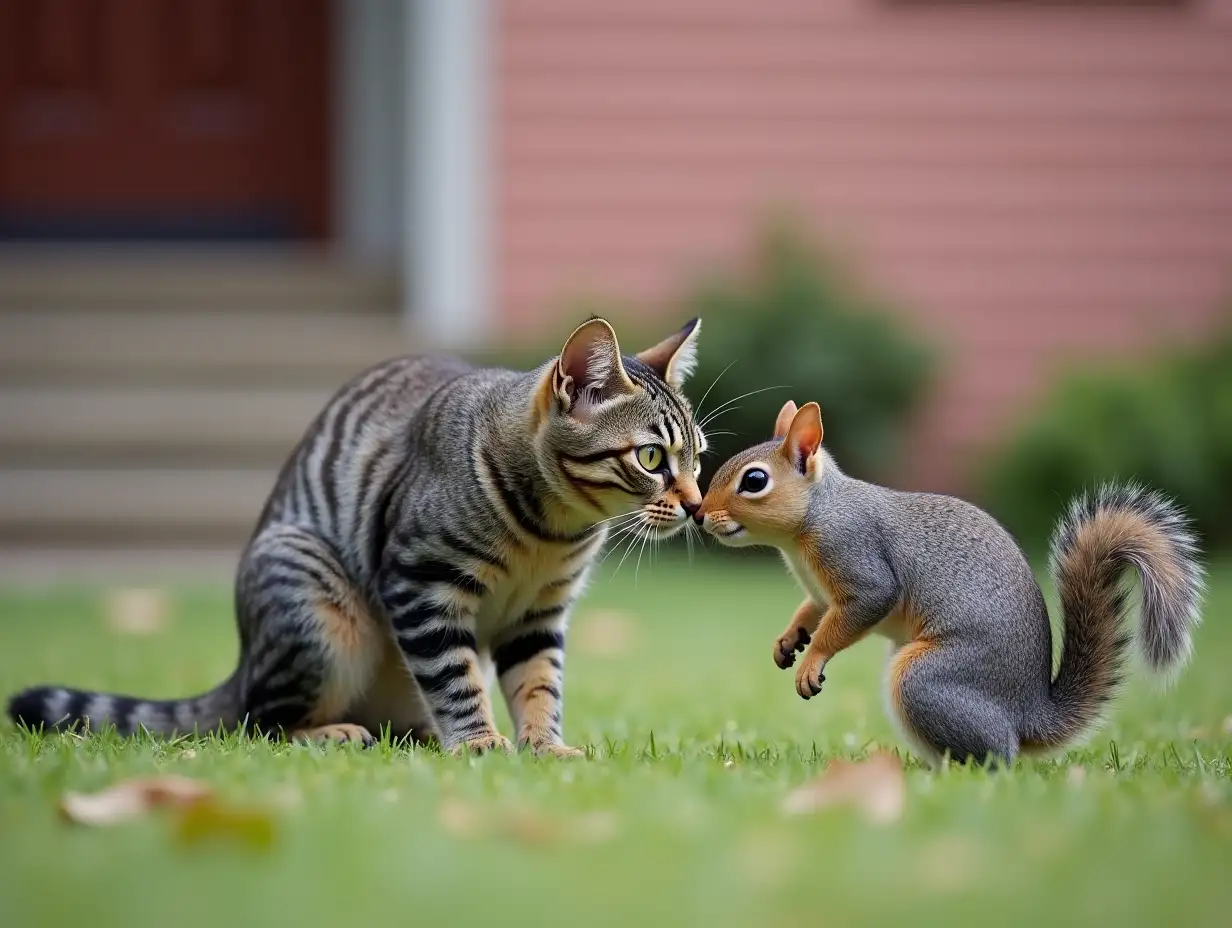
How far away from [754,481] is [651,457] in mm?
348

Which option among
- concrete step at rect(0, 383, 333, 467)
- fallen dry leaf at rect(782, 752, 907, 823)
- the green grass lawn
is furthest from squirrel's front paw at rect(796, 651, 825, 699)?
concrete step at rect(0, 383, 333, 467)

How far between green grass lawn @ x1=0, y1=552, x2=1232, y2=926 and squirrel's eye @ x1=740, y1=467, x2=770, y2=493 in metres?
0.63

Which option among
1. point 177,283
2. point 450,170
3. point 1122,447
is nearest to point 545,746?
point 1122,447

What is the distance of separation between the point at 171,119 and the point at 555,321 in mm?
3567

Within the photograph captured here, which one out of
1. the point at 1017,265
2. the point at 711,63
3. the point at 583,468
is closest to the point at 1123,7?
the point at 1017,265

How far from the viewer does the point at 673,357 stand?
4383mm

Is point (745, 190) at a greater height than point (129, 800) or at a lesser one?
greater

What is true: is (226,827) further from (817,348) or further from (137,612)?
(817,348)

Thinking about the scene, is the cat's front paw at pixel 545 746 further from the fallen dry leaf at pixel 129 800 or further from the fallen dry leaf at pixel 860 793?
the fallen dry leaf at pixel 129 800

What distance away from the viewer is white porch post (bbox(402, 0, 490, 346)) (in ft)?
35.1

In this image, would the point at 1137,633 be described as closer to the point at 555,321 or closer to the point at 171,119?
the point at 555,321

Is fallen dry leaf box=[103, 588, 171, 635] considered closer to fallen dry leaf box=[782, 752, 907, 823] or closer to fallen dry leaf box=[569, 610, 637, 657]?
fallen dry leaf box=[569, 610, 637, 657]

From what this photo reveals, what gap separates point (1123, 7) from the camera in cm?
1103

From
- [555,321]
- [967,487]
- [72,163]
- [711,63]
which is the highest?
[711,63]
